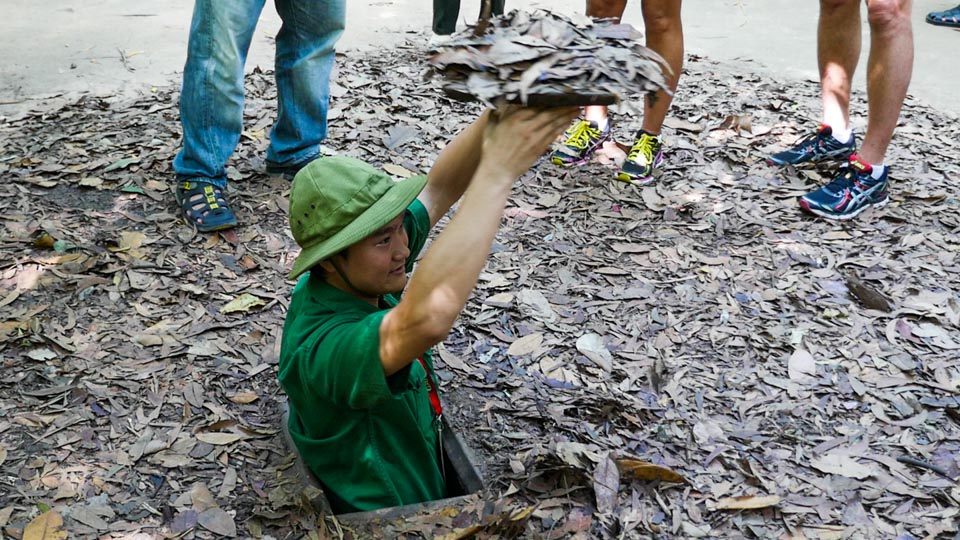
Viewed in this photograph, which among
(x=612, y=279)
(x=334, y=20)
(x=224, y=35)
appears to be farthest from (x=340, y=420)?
(x=334, y=20)

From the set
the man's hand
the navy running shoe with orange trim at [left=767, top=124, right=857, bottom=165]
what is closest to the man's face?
the man's hand

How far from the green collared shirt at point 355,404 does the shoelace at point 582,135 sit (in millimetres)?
2449

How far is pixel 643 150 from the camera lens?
464cm

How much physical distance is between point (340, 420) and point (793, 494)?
1.33 metres

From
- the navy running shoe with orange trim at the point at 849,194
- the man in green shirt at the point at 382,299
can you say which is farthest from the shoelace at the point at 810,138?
the man in green shirt at the point at 382,299

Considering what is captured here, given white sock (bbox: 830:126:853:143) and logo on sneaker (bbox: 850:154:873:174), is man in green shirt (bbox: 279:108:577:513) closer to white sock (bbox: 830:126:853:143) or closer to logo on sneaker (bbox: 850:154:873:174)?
logo on sneaker (bbox: 850:154:873:174)

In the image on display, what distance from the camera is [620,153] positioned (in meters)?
4.90

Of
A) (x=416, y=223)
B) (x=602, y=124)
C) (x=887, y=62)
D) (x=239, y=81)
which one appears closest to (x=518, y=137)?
(x=416, y=223)

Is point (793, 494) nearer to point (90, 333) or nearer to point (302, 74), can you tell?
point (90, 333)

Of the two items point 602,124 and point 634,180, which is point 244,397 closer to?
point 634,180

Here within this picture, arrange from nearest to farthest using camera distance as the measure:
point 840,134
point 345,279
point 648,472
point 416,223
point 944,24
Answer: point 345,279 < point 416,223 < point 648,472 < point 840,134 < point 944,24

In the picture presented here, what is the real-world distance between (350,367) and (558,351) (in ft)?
A: 4.85

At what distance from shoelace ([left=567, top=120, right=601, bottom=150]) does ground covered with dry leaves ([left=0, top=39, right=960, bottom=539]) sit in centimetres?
13

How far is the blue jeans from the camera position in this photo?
375 centimetres
